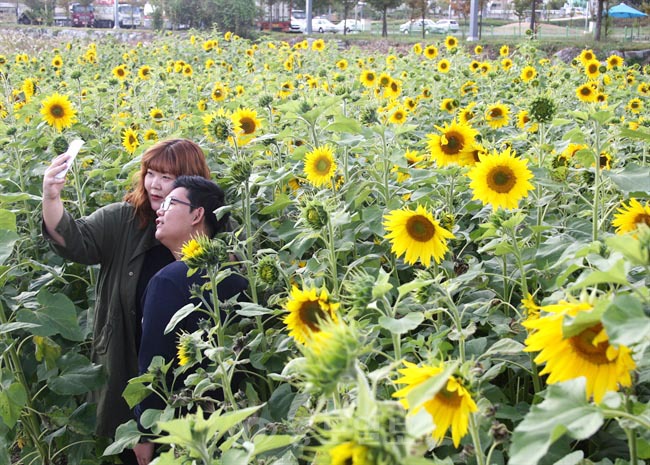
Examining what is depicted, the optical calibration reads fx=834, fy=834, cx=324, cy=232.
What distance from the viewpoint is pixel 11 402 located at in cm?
216

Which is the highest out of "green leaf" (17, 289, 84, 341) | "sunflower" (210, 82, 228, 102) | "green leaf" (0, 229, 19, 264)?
"sunflower" (210, 82, 228, 102)

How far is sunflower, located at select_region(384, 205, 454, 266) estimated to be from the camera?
1760 millimetres

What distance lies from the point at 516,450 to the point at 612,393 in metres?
0.16

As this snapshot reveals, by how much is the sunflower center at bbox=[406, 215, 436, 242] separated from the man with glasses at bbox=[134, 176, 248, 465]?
592mm

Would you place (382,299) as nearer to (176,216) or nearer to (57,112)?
(176,216)

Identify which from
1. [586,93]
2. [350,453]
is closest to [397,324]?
[350,453]

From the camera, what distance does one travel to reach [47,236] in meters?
2.66

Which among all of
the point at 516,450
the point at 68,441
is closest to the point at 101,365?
the point at 68,441

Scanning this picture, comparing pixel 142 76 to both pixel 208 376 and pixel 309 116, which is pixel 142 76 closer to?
pixel 309 116

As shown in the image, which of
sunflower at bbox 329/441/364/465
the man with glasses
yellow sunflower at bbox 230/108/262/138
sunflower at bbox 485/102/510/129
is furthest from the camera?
sunflower at bbox 485/102/510/129

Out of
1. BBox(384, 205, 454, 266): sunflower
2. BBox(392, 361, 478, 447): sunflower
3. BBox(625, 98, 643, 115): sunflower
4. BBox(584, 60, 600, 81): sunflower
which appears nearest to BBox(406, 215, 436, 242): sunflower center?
BBox(384, 205, 454, 266): sunflower

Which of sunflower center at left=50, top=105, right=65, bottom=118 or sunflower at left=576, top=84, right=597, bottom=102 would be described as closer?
sunflower center at left=50, top=105, right=65, bottom=118

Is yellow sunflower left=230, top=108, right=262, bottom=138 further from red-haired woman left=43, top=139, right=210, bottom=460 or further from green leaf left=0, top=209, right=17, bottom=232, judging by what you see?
green leaf left=0, top=209, right=17, bottom=232

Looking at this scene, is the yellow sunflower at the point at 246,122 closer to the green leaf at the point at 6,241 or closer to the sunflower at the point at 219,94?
the green leaf at the point at 6,241
